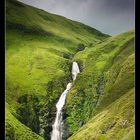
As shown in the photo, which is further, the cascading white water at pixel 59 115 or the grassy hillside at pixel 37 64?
the grassy hillside at pixel 37 64

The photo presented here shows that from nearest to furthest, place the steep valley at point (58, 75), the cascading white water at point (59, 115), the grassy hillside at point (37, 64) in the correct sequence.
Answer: the steep valley at point (58, 75)
the cascading white water at point (59, 115)
the grassy hillside at point (37, 64)

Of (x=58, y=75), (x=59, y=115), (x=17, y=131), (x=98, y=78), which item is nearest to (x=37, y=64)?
(x=58, y=75)

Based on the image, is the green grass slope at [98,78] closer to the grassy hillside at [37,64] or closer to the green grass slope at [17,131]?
the grassy hillside at [37,64]

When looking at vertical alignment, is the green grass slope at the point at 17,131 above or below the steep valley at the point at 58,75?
below

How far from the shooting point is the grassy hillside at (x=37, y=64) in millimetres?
20719

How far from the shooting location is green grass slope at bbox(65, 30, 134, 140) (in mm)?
18797

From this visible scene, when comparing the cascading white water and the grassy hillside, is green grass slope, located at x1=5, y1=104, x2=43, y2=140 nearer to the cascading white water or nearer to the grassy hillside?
the grassy hillside

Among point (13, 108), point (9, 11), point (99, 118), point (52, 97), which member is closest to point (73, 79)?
point (52, 97)

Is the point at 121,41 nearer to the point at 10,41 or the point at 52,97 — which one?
the point at 52,97

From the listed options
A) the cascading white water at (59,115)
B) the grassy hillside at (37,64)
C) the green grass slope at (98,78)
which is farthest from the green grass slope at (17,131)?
the green grass slope at (98,78)

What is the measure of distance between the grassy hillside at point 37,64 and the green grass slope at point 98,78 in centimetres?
91

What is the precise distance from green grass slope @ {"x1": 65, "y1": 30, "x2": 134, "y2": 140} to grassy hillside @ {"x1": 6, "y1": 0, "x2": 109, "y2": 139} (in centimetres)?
91

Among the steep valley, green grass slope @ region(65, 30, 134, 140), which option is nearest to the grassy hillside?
the steep valley

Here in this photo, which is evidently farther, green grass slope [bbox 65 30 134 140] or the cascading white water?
A: the cascading white water
